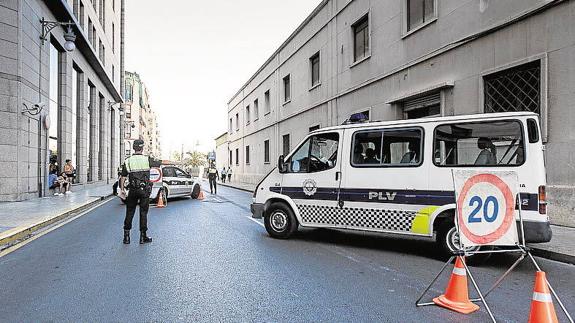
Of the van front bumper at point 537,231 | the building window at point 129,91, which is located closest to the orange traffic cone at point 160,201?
the van front bumper at point 537,231

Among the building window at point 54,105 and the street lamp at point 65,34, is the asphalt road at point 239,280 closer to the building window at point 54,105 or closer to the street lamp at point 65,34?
the street lamp at point 65,34

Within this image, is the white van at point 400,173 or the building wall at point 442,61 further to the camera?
the building wall at point 442,61

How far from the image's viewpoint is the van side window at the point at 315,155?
7629 millimetres

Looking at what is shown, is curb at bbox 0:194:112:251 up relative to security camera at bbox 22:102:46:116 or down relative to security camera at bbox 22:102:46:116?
down

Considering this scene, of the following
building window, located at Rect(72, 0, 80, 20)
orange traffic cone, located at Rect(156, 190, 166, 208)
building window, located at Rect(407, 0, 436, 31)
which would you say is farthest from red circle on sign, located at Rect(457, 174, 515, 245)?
building window, located at Rect(72, 0, 80, 20)

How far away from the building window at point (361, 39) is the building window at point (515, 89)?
6.32 metres

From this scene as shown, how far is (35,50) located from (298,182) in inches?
553

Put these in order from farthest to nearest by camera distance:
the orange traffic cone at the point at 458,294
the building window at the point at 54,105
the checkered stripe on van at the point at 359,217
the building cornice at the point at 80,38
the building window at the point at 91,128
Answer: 1. the building window at the point at 91,128
2. the building window at the point at 54,105
3. the building cornice at the point at 80,38
4. the checkered stripe on van at the point at 359,217
5. the orange traffic cone at the point at 458,294

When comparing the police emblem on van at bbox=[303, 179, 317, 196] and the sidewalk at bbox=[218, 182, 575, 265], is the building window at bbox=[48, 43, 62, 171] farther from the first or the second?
the sidewalk at bbox=[218, 182, 575, 265]

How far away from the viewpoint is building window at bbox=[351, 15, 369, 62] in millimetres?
16172

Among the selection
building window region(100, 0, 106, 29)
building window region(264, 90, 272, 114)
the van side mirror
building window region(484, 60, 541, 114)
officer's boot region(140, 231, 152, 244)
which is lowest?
officer's boot region(140, 231, 152, 244)

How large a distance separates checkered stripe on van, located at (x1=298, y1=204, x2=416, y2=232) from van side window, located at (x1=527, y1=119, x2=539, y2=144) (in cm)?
200

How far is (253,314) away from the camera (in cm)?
393

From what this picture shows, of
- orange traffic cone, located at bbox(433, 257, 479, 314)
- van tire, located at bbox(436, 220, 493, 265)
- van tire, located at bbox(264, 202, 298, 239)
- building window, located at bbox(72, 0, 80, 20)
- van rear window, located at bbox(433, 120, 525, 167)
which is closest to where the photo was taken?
orange traffic cone, located at bbox(433, 257, 479, 314)
